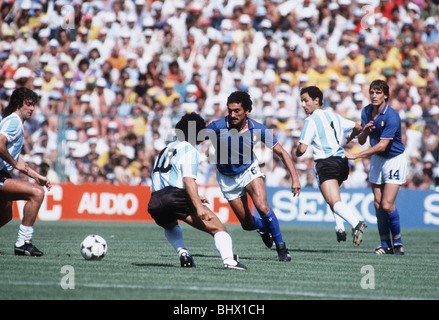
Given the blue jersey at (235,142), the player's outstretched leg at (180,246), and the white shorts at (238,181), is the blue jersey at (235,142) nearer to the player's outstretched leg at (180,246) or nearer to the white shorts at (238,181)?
the white shorts at (238,181)

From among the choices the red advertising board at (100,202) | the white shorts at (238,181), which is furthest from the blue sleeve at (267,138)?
the red advertising board at (100,202)

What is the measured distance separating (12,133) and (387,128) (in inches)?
215

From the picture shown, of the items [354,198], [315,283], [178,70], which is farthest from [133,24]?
[315,283]

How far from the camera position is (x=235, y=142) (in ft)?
36.0

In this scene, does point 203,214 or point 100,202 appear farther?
point 100,202

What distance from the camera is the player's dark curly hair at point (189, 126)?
9.20 meters

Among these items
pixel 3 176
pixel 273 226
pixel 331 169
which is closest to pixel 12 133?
pixel 3 176

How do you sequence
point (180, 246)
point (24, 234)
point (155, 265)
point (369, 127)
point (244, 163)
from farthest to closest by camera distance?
point (369, 127), point (244, 163), point (24, 234), point (155, 265), point (180, 246)

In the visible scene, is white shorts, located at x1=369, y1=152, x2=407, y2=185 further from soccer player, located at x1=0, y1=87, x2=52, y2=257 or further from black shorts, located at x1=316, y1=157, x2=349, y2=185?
soccer player, located at x1=0, y1=87, x2=52, y2=257

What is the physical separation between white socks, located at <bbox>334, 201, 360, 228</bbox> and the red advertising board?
7054mm

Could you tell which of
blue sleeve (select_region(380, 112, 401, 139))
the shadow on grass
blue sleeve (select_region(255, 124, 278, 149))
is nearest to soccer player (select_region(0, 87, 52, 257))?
the shadow on grass

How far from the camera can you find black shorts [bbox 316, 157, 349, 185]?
12266 millimetres

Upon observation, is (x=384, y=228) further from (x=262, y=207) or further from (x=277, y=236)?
(x=262, y=207)

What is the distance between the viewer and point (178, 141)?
9438 mm
